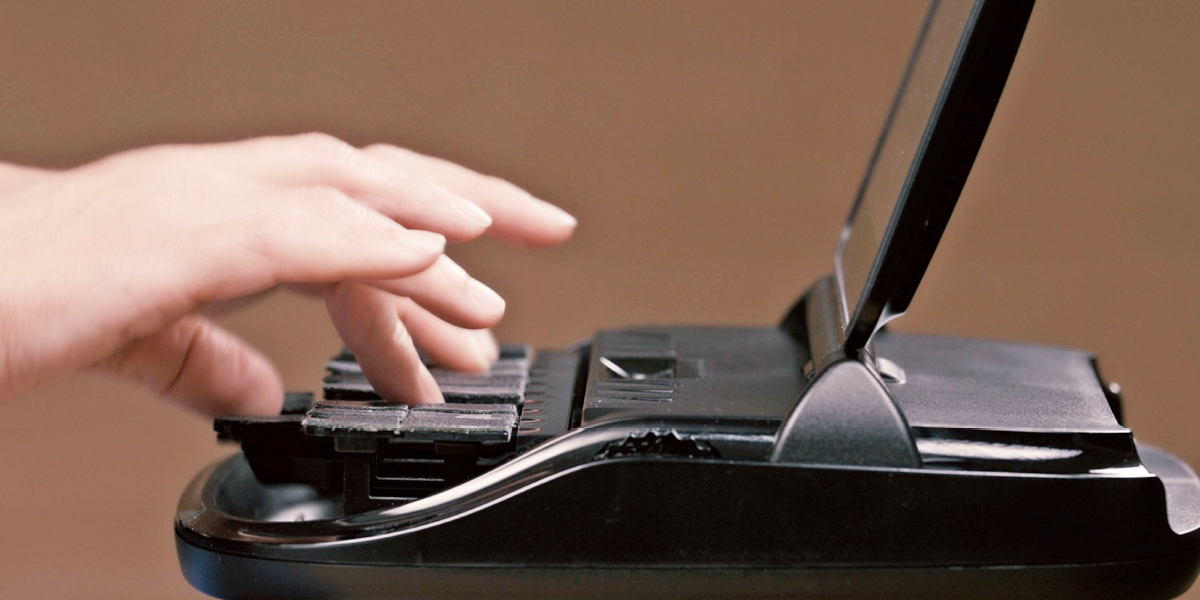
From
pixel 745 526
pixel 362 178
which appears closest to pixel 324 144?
pixel 362 178

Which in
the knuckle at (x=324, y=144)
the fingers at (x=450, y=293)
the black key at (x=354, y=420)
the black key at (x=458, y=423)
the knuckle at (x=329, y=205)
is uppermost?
the knuckle at (x=324, y=144)

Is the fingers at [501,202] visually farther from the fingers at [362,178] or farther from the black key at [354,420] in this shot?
the black key at [354,420]

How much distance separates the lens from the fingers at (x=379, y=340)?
553 mm

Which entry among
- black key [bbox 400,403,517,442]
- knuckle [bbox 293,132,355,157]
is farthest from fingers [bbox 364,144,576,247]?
black key [bbox 400,403,517,442]

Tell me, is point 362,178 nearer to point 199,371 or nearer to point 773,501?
point 199,371

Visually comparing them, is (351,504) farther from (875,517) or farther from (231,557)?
(875,517)

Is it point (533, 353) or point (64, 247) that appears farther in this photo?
point (533, 353)

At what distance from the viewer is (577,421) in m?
0.56

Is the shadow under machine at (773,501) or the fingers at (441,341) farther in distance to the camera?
the fingers at (441,341)

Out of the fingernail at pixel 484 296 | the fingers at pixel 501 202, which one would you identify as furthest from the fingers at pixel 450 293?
the fingers at pixel 501 202

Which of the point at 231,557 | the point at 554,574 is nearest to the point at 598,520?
the point at 554,574

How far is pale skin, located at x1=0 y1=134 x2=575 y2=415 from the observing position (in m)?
0.49

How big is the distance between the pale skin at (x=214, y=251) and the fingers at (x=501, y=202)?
0.27 feet

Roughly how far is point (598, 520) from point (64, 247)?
271 mm
